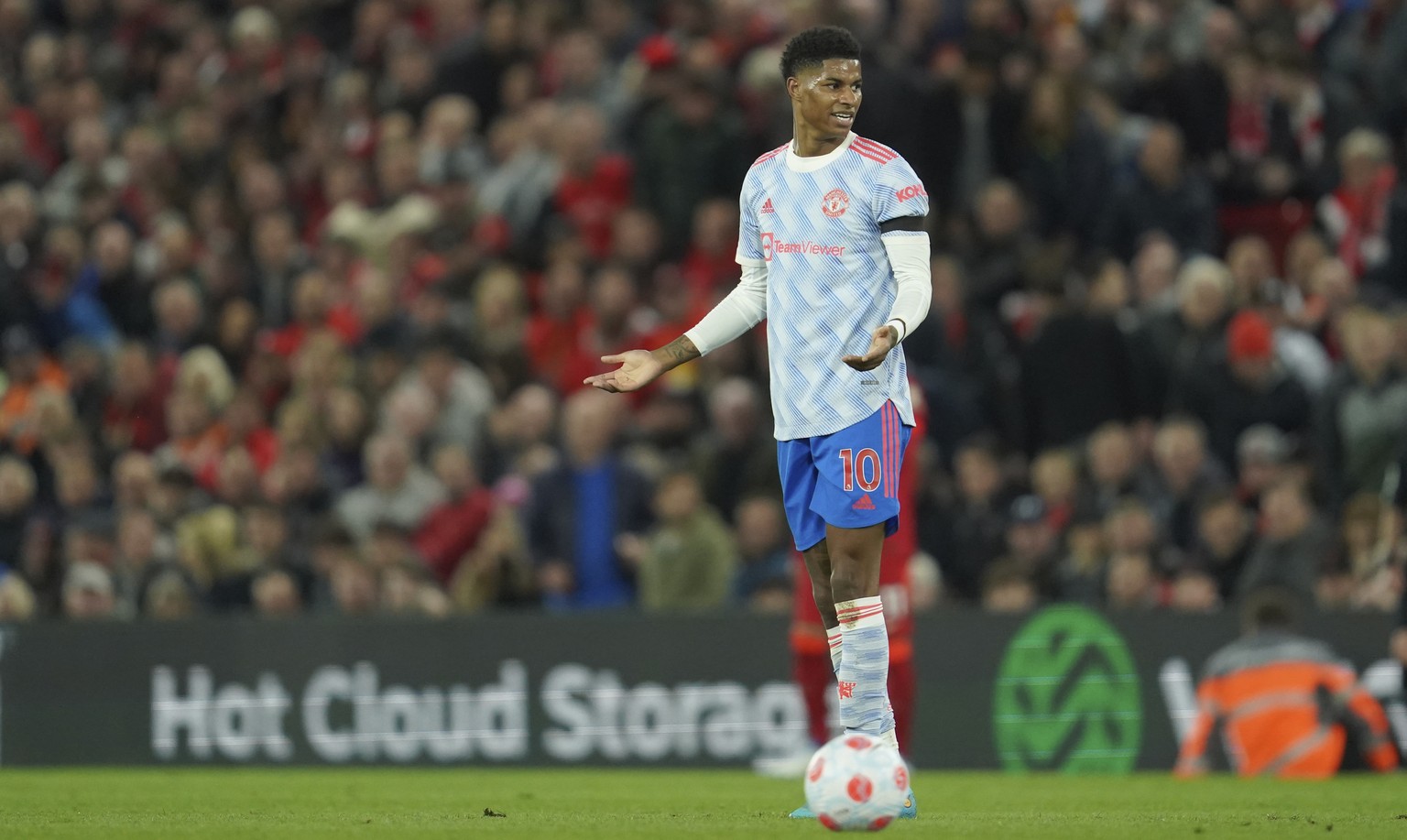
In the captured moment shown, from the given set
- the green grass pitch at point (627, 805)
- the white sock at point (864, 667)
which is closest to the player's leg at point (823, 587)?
the white sock at point (864, 667)

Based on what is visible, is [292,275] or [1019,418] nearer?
[1019,418]

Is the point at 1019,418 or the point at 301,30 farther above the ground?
the point at 301,30

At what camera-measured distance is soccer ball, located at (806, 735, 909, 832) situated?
7074 millimetres

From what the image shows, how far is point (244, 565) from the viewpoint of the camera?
15.5 meters

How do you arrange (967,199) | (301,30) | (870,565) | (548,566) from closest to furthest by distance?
(870,565), (548,566), (967,199), (301,30)

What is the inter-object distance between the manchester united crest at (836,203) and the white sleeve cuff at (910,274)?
193 mm

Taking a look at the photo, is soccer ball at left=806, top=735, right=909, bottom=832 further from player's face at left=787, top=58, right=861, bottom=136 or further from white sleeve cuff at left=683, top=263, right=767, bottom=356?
player's face at left=787, top=58, right=861, bottom=136

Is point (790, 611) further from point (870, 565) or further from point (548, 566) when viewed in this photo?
point (870, 565)

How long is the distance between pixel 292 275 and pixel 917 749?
23.7ft

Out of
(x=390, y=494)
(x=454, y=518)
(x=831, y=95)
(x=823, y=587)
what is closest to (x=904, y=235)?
(x=831, y=95)

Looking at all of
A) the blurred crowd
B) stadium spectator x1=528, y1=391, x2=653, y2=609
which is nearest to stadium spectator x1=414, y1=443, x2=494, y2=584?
the blurred crowd

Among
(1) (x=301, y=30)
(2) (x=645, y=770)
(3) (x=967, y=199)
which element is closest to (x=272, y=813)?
(2) (x=645, y=770)

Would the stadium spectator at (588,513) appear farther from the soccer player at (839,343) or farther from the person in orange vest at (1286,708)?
the soccer player at (839,343)

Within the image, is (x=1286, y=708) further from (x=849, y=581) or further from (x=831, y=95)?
(x=831, y=95)
